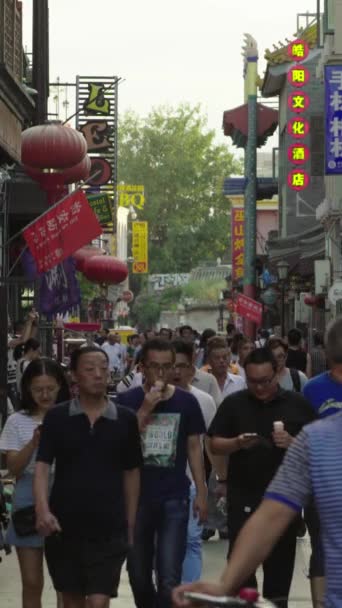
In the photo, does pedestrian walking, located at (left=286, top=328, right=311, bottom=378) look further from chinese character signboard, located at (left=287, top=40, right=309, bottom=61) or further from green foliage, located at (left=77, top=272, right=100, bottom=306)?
green foliage, located at (left=77, top=272, right=100, bottom=306)

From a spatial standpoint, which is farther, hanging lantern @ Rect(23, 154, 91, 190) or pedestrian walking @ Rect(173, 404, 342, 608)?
hanging lantern @ Rect(23, 154, 91, 190)

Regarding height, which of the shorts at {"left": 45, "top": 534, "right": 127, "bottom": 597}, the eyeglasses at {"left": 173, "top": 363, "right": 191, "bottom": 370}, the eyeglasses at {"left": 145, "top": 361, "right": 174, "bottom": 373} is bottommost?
the shorts at {"left": 45, "top": 534, "right": 127, "bottom": 597}

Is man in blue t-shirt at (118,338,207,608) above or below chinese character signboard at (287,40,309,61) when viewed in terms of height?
below

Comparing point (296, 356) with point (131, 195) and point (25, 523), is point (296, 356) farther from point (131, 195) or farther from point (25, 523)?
point (131, 195)

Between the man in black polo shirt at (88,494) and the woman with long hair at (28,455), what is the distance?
1.71 feet

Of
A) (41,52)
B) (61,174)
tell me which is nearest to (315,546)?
(61,174)

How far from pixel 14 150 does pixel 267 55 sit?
35595mm

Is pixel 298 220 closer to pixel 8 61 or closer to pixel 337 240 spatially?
pixel 337 240

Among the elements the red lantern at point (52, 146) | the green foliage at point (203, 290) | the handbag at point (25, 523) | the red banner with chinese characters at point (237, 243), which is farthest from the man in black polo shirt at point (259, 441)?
the green foliage at point (203, 290)

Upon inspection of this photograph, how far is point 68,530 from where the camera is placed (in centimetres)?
759

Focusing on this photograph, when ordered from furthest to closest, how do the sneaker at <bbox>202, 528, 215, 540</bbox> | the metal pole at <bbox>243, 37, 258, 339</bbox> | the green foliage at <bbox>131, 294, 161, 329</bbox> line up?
the green foliage at <bbox>131, 294, 161, 329</bbox>
the metal pole at <bbox>243, 37, 258, 339</bbox>
the sneaker at <bbox>202, 528, 215, 540</bbox>

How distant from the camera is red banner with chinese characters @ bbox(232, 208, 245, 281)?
68250 mm

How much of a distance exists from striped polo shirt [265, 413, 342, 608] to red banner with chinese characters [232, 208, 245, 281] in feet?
206

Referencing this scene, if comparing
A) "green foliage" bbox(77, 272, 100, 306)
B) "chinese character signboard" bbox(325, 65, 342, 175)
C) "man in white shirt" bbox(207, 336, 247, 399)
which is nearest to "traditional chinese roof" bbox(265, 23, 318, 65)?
"green foliage" bbox(77, 272, 100, 306)
